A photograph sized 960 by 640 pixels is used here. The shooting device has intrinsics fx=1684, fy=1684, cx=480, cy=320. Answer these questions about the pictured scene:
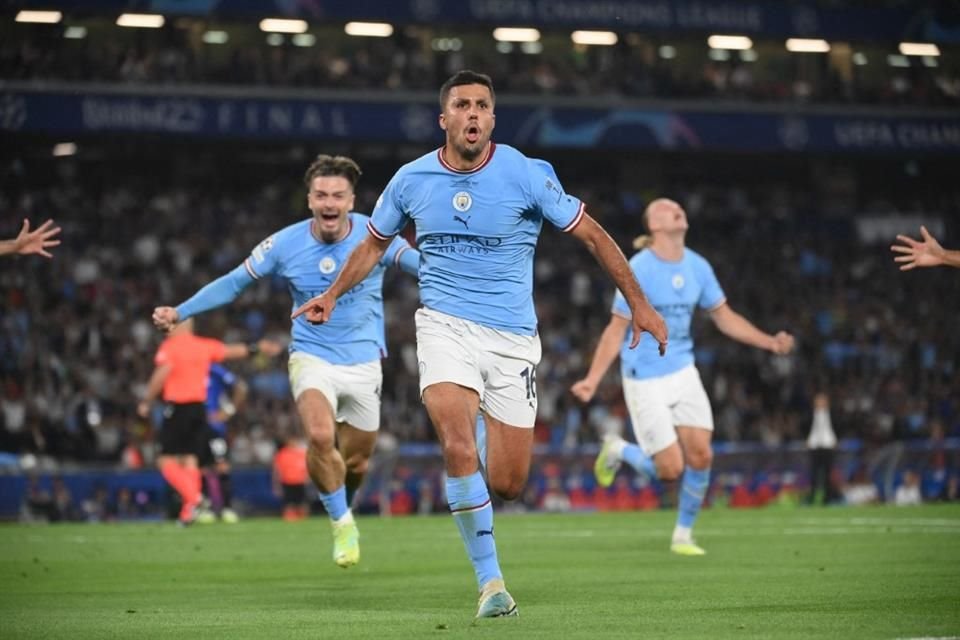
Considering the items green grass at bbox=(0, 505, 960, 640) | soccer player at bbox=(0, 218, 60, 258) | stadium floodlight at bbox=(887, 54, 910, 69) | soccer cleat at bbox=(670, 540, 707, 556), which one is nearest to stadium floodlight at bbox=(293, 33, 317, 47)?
stadium floodlight at bbox=(887, 54, 910, 69)

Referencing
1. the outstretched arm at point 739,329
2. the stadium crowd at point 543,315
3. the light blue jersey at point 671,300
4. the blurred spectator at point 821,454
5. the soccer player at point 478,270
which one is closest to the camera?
the soccer player at point 478,270

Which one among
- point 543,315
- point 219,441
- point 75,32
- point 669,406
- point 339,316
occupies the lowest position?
point 219,441

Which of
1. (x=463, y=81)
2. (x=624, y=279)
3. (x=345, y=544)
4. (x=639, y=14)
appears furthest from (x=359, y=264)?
(x=639, y=14)

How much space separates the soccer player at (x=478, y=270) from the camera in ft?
30.0

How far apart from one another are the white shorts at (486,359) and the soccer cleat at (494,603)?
1.03m

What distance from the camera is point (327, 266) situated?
1314 centimetres

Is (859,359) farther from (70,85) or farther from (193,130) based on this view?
(70,85)

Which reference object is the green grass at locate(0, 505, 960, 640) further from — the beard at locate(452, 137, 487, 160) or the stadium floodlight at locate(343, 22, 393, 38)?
the stadium floodlight at locate(343, 22, 393, 38)

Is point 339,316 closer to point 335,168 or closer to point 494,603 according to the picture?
point 335,168

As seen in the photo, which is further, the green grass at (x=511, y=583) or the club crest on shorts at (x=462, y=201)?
the club crest on shorts at (x=462, y=201)

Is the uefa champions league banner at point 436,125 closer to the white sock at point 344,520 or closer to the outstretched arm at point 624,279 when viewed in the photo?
the white sock at point 344,520

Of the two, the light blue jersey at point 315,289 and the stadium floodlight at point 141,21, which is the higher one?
the stadium floodlight at point 141,21

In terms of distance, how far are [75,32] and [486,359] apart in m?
32.3

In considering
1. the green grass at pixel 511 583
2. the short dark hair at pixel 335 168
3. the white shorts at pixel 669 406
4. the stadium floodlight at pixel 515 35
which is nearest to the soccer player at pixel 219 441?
the green grass at pixel 511 583
